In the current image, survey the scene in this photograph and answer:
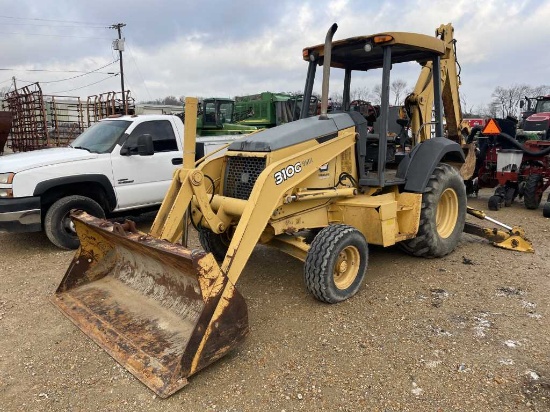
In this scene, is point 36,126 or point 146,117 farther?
point 36,126

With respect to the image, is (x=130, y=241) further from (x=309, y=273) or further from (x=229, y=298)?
(x=309, y=273)

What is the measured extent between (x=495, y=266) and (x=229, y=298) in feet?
12.5

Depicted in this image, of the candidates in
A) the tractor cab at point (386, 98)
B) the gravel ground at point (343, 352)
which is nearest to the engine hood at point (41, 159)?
the gravel ground at point (343, 352)

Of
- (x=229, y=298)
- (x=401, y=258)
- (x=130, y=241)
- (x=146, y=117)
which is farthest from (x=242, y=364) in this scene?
(x=146, y=117)

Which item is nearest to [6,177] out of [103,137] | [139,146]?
[103,137]

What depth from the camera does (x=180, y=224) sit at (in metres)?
4.21

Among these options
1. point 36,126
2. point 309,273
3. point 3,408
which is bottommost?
point 3,408

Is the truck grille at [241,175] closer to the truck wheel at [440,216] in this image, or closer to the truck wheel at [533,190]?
the truck wheel at [440,216]

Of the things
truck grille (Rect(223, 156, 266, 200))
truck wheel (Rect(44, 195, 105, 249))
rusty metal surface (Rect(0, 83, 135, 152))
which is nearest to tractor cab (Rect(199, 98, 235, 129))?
rusty metal surface (Rect(0, 83, 135, 152))

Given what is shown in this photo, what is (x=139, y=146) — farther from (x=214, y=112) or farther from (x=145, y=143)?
(x=214, y=112)

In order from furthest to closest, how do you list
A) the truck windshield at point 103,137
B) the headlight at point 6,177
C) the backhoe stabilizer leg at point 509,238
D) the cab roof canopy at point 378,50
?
the truck windshield at point 103,137 < the backhoe stabilizer leg at point 509,238 < the headlight at point 6,177 < the cab roof canopy at point 378,50

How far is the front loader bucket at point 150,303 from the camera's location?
10.1 ft

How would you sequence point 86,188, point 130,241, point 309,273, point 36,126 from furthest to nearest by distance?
point 36,126 → point 86,188 → point 309,273 → point 130,241

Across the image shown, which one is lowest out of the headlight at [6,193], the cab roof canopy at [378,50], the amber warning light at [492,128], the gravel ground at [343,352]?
the gravel ground at [343,352]
